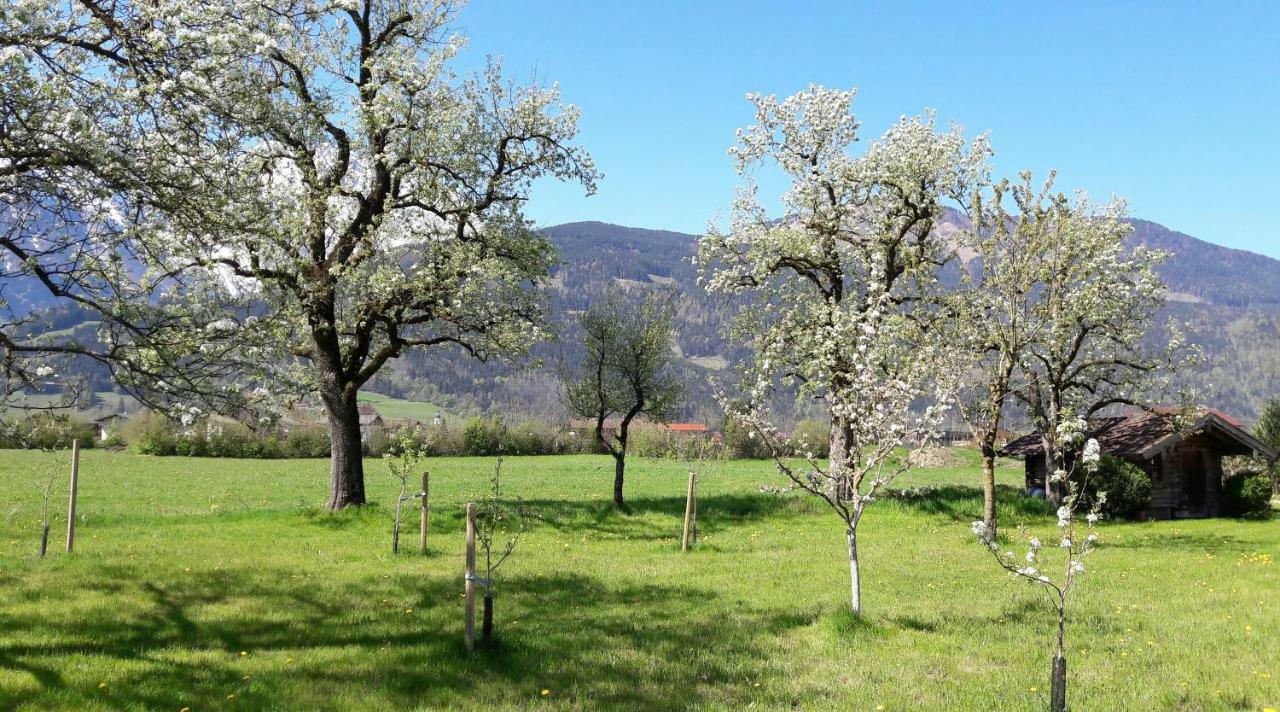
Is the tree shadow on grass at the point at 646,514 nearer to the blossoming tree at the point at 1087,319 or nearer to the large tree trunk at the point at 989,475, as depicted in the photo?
the large tree trunk at the point at 989,475

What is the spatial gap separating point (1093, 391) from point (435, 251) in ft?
86.9

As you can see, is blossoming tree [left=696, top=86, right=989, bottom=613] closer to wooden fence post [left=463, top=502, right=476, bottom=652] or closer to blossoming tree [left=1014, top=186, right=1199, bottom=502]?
blossoming tree [left=1014, top=186, right=1199, bottom=502]

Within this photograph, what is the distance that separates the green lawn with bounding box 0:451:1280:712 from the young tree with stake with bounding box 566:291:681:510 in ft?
19.2

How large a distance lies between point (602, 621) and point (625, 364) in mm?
17191

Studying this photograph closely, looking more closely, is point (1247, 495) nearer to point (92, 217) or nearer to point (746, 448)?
point (746, 448)

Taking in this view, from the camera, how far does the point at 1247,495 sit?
1410 inches

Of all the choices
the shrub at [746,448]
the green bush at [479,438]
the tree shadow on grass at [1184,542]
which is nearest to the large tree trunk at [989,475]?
the tree shadow on grass at [1184,542]

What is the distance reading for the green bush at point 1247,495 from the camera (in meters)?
35.6

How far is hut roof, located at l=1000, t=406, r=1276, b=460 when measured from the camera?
33.3 meters

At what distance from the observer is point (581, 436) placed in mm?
79750

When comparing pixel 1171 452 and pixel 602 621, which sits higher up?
pixel 1171 452

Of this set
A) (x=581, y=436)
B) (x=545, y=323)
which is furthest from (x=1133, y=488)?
(x=581, y=436)

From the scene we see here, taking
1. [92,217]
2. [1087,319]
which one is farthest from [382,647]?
[1087,319]

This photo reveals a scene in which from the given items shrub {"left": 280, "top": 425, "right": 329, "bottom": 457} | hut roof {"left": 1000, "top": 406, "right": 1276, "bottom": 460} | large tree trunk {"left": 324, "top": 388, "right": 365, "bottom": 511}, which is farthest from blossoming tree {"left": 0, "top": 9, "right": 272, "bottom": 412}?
shrub {"left": 280, "top": 425, "right": 329, "bottom": 457}
